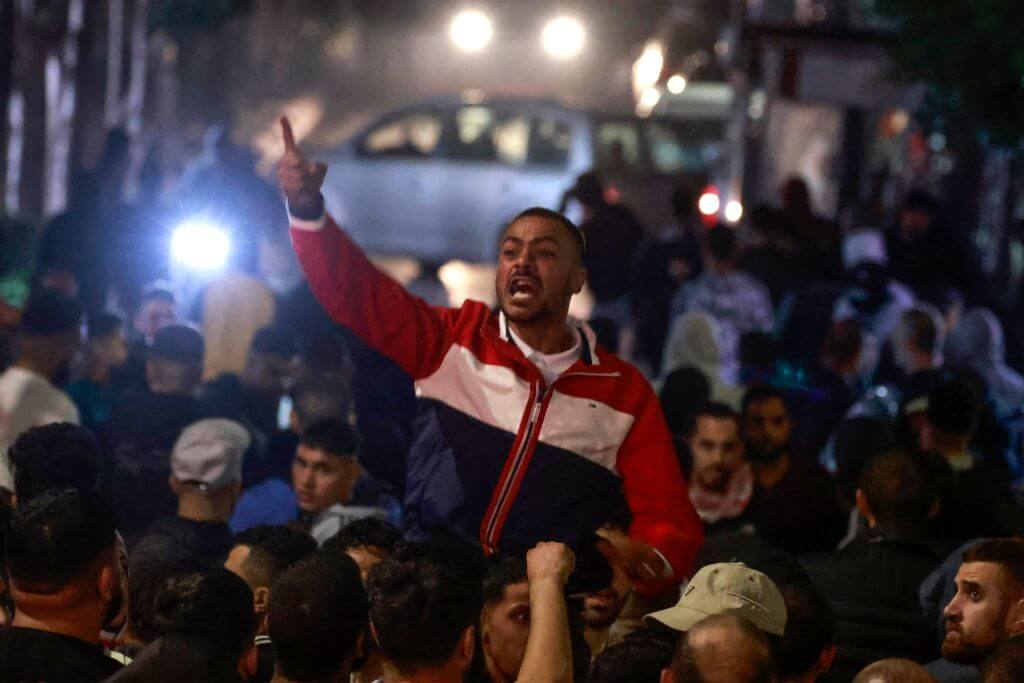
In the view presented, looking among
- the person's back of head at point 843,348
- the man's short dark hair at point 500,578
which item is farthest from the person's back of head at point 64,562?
the person's back of head at point 843,348

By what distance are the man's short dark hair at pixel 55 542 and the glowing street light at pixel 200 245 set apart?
24.5 ft

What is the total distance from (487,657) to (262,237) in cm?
784

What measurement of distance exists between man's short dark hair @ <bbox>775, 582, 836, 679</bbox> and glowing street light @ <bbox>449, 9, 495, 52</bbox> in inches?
1048

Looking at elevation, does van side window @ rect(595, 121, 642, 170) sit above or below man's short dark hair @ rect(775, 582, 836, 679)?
above

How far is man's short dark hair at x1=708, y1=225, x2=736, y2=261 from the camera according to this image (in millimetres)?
11742

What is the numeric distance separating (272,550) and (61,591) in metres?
1.52

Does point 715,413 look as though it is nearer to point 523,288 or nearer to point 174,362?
point 174,362

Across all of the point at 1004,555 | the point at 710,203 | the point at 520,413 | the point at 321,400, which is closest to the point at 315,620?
the point at 520,413

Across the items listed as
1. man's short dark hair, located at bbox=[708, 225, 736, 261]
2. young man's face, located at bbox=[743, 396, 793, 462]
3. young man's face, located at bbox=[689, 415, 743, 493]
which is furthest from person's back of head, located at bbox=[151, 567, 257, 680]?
man's short dark hair, located at bbox=[708, 225, 736, 261]

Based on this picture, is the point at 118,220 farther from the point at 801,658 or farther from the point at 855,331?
the point at 801,658

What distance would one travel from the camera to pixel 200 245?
12344mm

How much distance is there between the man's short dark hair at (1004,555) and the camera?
5.40 meters

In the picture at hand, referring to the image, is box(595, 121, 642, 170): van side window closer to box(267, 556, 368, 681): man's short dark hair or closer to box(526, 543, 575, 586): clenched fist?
box(526, 543, 575, 586): clenched fist

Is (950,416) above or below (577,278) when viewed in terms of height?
below
